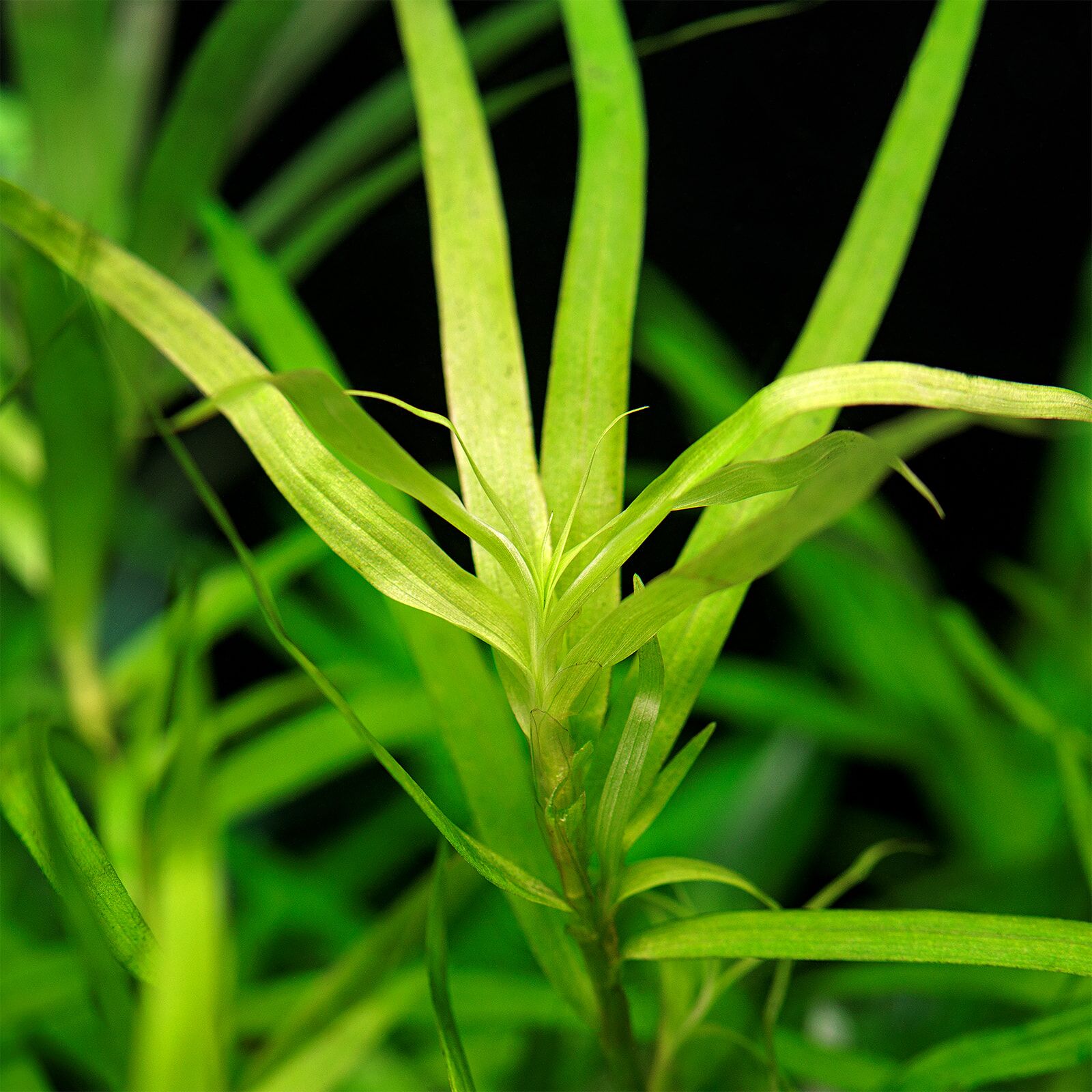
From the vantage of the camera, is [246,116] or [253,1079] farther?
[246,116]

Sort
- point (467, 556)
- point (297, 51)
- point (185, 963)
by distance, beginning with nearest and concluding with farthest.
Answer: point (185, 963)
point (467, 556)
point (297, 51)

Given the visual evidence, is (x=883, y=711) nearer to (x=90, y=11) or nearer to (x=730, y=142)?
(x=730, y=142)

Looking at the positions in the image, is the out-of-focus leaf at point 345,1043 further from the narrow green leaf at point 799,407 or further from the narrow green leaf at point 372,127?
the narrow green leaf at point 372,127

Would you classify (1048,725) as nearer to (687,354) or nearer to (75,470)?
(687,354)

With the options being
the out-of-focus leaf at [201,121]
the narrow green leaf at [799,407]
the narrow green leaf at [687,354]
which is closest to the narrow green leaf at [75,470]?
the out-of-focus leaf at [201,121]

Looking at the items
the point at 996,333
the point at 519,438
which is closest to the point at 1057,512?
the point at 996,333

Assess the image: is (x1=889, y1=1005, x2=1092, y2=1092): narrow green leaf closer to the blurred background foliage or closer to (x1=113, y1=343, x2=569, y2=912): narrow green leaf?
the blurred background foliage

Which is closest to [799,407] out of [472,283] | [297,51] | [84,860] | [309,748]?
A: [472,283]
